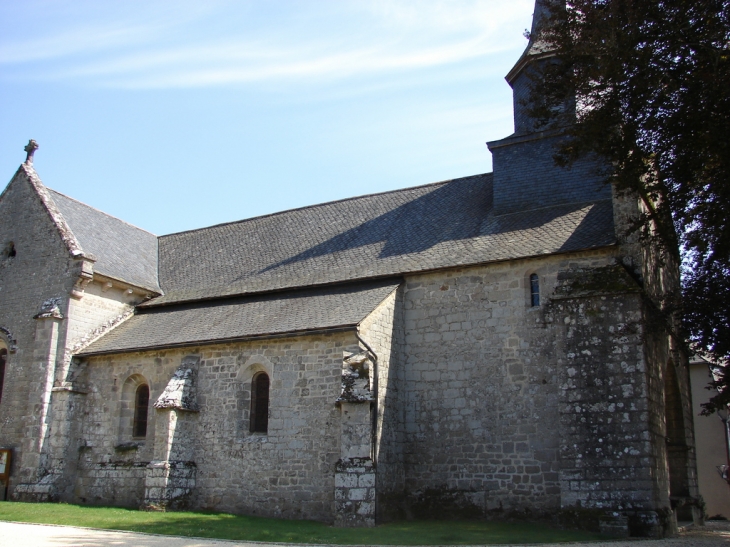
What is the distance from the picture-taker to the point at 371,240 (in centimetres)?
2072

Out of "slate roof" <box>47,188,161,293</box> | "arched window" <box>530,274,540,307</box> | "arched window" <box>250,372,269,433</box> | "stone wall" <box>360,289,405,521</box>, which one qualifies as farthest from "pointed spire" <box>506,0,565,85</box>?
"slate roof" <box>47,188,161,293</box>

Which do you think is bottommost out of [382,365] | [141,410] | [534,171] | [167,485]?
[167,485]

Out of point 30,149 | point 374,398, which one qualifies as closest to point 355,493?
point 374,398

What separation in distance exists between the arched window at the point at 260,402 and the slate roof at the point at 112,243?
6.77 metres

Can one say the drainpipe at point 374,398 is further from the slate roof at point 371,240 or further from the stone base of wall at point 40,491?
the stone base of wall at point 40,491

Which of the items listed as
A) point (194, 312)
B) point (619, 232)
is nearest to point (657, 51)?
point (619, 232)

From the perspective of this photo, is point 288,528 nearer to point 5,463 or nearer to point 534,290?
point 534,290

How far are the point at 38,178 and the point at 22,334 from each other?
5629 mm

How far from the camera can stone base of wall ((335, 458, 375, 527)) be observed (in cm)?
1459

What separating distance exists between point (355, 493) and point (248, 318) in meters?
6.28

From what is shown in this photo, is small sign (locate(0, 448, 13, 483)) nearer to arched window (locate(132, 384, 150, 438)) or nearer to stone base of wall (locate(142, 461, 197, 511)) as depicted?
arched window (locate(132, 384, 150, 438))

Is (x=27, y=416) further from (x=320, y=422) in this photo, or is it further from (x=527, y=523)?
(x=527, y=523)

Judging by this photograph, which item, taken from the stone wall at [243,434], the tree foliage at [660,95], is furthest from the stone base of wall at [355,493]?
the tree foliage at [660,95]

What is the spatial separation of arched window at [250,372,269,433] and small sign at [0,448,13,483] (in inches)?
304
